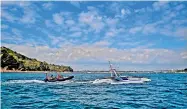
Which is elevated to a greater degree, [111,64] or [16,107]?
[111,64]

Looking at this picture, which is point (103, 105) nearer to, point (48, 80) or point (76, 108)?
point (76, 108)

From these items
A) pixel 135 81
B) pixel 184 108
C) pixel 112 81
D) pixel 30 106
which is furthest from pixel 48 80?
pixel 184 108

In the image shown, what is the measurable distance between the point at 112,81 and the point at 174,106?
142 ft

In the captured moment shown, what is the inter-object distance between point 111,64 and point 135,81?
10.1m

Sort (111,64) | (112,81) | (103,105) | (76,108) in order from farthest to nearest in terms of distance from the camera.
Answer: (111,64)
(112,81)
(103,105)
(76,108)

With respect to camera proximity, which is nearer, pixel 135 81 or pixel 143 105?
pixel 143 105

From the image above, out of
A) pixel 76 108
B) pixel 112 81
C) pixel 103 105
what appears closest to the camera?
pixel 76 108

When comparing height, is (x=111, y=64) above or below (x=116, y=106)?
above

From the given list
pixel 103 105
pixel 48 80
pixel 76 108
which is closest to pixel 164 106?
pixel 103 105

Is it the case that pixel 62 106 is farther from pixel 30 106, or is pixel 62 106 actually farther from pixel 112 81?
pixel 112 81

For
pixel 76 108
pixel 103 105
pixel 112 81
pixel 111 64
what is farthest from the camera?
pixel 111 64

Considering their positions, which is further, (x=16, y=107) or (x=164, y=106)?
(x=164, y=106)

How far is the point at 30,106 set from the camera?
116 ft

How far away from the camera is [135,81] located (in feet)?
277
